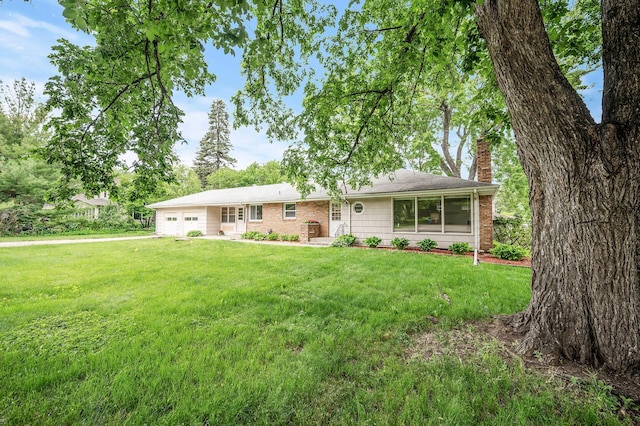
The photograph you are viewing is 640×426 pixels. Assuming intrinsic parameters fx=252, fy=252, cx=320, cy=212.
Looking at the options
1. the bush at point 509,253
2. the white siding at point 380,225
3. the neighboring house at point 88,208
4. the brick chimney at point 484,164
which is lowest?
the bush at point 509,253

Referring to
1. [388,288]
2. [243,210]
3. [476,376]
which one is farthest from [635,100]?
[243,210]

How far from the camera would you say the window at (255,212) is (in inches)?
683

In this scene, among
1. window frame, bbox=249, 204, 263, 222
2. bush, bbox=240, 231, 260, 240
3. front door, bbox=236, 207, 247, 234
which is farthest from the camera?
front door, bbox=236, 207, 247, 234

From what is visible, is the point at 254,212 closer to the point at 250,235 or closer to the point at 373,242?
the point at 250,235

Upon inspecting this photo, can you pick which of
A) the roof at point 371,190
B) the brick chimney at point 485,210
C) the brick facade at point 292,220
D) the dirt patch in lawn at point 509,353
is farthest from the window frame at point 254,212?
the dirt patch in lawn at point 509,353

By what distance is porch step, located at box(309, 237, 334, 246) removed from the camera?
13045 millimetres

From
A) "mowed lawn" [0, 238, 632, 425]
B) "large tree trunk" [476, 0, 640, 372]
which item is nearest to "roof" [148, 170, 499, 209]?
"mowed lawn" [0, 238, 632, 425]

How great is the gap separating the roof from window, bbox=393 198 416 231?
808 mm

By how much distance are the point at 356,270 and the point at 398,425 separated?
16.6ft

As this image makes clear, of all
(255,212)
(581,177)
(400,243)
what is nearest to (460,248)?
(400,243)

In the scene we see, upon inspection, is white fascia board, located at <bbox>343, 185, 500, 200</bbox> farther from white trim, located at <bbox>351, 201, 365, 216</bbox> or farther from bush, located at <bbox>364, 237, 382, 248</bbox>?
bush, located at <bbox>364, 237, 382, 248</bbox>

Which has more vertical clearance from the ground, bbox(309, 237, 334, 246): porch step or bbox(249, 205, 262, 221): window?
bbox(249, 205, 262, 221): window

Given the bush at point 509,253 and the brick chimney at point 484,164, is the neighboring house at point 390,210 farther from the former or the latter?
the bush at point 509,253

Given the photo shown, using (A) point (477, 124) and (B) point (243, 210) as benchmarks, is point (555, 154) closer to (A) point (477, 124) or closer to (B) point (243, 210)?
(A) point (477, 124)
